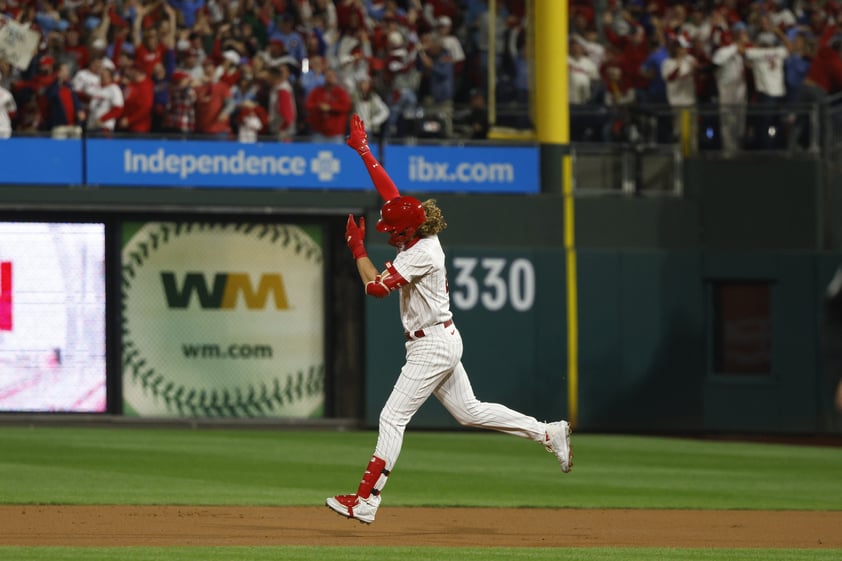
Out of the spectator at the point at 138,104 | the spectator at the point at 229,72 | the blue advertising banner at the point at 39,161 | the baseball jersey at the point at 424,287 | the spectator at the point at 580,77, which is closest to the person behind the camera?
the baseball jersey at the point at 424,287

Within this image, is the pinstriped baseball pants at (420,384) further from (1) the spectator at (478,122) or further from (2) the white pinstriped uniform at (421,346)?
(1) the spectator at (478,122)

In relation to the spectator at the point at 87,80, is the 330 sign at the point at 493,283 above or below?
below

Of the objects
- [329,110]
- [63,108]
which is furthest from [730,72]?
[63,108]

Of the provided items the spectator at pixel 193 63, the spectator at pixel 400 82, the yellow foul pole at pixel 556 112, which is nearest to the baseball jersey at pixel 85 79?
the spectator at pixel 193 63

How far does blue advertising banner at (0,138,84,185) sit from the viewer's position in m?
18.5

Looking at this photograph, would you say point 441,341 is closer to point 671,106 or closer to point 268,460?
point 268,460

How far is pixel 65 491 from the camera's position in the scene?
488 inches

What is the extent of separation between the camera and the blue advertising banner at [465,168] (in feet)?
64.0

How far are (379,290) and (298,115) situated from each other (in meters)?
10.4

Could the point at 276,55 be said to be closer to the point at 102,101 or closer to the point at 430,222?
the point at 102,101

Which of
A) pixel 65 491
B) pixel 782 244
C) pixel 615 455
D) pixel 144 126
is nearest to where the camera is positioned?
pixel 65 491

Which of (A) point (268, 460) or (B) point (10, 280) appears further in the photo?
(B) point (10, 280)

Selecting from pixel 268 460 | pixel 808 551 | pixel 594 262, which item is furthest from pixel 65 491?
pixel 594 262

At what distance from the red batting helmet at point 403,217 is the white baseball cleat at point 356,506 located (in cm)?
156
